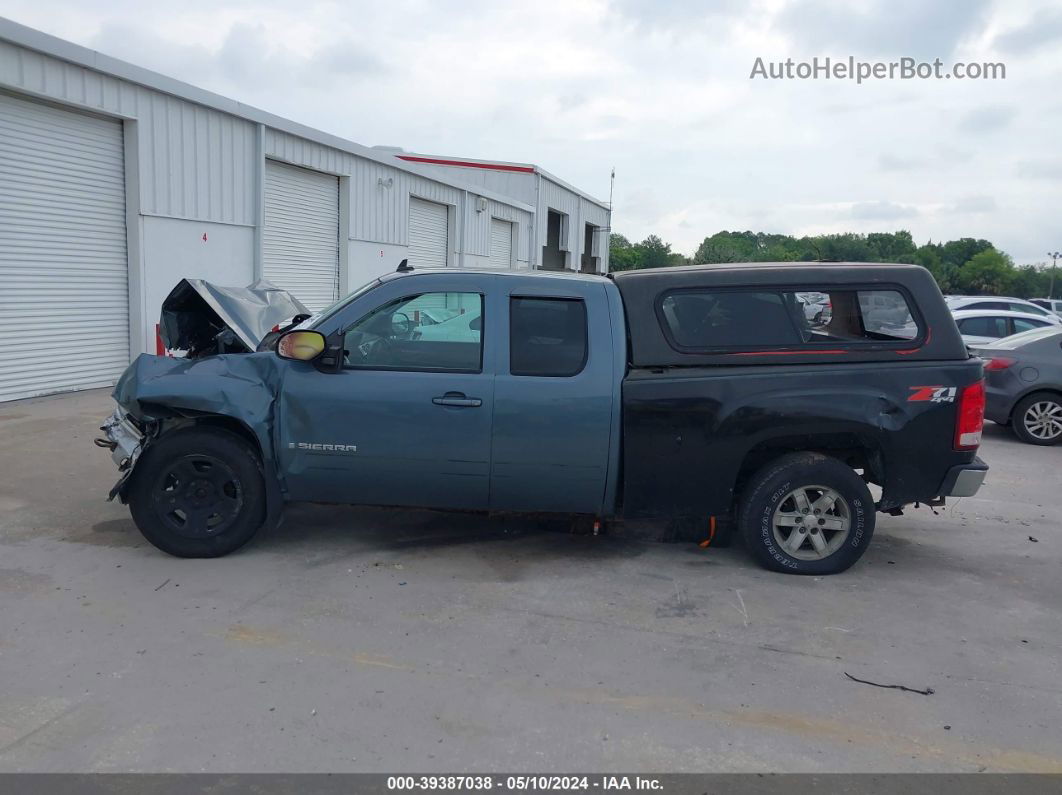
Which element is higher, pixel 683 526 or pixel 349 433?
pixel 349 433

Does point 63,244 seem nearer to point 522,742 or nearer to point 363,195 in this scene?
point 363,195

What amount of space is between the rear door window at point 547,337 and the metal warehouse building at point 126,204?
321 inches

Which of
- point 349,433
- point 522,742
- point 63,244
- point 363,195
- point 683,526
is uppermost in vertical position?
point 363,195

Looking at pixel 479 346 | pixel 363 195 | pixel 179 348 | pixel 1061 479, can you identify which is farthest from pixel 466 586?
pixel 363 195

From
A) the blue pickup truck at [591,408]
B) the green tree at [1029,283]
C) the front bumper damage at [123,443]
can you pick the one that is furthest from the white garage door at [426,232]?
the green tree at [1029,283]

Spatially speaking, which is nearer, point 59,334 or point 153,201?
point 59,334

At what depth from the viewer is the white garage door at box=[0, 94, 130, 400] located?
36.7 feet

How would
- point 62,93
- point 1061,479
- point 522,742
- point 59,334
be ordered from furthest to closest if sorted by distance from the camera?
point 59,334
point 62,93
point 1061,479
point 522,742

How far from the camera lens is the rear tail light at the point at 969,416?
18.0 feet

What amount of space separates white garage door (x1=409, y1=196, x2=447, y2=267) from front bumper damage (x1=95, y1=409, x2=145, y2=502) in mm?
16613

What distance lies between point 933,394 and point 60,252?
1093 centimetres

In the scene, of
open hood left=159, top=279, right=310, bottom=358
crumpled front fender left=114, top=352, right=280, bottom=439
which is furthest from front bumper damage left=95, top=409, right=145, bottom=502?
open hood left=159, top=279, right=310, bottom=358

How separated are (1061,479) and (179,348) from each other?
838 centimetres

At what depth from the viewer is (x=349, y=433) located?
5578 mm
